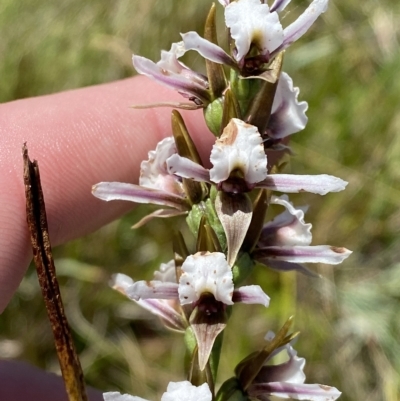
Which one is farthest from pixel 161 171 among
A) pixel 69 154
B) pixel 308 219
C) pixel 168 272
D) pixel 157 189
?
pixel 308 219

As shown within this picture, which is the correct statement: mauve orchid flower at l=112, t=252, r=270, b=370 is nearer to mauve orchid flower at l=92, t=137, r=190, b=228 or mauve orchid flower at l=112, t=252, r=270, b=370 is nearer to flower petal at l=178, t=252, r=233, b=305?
flower petal at l=178, t=252, r=233, b=305

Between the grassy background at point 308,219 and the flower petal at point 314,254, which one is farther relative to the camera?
the grassy background at point 308,219

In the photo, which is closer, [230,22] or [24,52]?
[230,22]

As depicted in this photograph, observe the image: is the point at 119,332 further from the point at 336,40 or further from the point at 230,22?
the point at 230,22

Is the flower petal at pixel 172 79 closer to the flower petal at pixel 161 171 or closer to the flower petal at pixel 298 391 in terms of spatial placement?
the flower petal at pixel 161 171

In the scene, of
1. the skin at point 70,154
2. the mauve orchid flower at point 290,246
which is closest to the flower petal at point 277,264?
the mauve orchid flower at point 290,246

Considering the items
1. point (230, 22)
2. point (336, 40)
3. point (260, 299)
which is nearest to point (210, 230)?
point (260, 299)

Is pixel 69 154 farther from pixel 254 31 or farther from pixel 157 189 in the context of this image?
pixel 254 31
